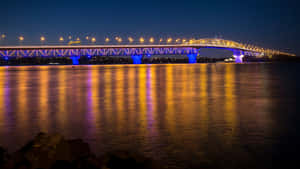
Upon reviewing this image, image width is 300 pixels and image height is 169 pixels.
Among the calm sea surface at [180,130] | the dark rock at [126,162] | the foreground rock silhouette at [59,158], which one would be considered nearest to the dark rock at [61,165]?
the foreground rock silhouette at [59,158]

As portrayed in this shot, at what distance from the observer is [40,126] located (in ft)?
29.9

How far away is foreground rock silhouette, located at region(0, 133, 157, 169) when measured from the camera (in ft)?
14.2

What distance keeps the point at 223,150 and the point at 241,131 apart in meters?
1.83

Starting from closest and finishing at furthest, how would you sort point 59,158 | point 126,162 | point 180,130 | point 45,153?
point 45,153
point 59,158
point 126,162
point 180,130

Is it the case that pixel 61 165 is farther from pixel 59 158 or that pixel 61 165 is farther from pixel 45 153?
pixel 45 153

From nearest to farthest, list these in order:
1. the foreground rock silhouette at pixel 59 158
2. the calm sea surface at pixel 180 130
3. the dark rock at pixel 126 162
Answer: the foreground rock silhouette at pixel 59 158 → the dark rock at pixel 126 162 → the calm sea surface at pixel 180 130

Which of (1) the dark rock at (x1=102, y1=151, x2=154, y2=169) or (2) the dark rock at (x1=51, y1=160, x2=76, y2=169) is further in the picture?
(1) the dark rock at (x1=102, y1=151, x2=154, y2=169)

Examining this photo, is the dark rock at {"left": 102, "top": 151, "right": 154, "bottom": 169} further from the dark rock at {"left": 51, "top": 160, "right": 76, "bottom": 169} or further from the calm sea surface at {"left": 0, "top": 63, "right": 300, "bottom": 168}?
the calm sea surface at {"left": 0, "top": 63, "right": 300, "bottom": 168}

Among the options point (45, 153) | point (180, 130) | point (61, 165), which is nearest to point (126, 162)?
point (61, 165)

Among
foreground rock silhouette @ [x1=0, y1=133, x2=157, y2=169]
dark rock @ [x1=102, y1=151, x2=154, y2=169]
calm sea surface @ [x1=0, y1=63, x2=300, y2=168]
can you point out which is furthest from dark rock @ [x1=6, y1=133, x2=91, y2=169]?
calm sea surface @ [x1=0, y1=63, x2=300, y2=168]

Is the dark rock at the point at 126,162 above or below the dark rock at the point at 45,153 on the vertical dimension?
below

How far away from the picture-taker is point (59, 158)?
4500 millimetres

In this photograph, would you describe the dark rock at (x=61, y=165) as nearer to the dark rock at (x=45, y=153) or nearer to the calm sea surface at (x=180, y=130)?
the dark rock at (x=45, y=153)

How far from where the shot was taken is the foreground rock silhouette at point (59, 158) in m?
4.33
